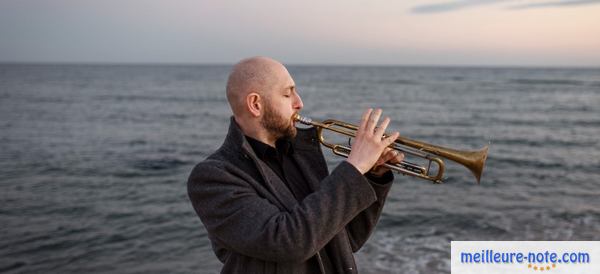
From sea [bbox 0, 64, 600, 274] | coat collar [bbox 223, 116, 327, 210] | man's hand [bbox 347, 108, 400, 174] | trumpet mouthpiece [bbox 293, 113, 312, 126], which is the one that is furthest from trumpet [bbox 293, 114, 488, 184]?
sea [bbox 0, 64, 600, 274]

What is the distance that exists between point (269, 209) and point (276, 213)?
0.03 metres

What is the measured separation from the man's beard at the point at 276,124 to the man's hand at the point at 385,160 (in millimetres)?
397

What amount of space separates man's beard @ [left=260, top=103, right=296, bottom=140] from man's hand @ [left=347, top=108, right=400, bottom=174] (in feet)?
1.07

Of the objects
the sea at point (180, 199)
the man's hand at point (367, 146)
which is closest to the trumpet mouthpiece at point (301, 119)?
the man's hand at point (367, 146)

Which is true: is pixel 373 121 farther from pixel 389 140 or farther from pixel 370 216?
pixel 370 216

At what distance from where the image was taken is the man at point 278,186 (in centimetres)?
196

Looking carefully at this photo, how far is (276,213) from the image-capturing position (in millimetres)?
2016

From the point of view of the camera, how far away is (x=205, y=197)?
2.13 metres

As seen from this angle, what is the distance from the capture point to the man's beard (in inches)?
87.3

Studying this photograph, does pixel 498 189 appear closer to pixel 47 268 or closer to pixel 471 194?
pixel 471 194

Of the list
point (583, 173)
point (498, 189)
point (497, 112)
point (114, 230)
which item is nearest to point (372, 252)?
point (114, 230)

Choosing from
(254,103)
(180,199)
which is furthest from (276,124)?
(180,199)

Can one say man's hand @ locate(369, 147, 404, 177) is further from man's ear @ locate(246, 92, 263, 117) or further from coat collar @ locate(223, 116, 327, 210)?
man's ear @ locate(246, 92, 263, 117)

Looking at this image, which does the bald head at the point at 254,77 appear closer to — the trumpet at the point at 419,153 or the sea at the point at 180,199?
the trumpet at the point at 419,153
